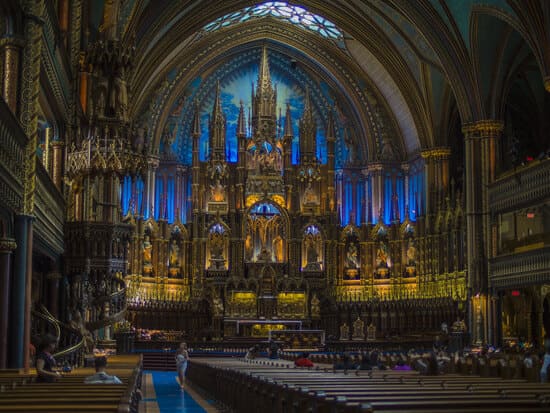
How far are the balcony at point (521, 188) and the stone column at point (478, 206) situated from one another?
0.62 metres

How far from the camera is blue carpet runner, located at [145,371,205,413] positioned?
17656 mm

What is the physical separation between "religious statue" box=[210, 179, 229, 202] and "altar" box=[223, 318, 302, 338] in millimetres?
6211

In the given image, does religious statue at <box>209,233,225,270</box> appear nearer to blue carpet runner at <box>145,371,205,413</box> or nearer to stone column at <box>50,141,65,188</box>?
blue carpet runner at <box>145,371,205,413</box>

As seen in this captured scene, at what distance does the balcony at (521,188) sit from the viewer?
3023cm

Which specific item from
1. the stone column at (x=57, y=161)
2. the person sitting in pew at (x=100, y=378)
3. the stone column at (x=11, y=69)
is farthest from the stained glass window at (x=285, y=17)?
the person sitting in pew at (x=100, y=378)

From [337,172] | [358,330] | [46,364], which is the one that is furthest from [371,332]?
[46,364]

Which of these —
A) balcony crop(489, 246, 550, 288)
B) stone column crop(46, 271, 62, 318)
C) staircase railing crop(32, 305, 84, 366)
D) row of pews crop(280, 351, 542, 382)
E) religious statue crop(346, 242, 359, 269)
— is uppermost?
religious statue crop(346, 242, 359, 269)

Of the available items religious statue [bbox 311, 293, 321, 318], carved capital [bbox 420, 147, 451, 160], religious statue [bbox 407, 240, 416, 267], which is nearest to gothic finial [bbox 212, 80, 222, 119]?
religious statue [bbox 311, 293, 321, 318]

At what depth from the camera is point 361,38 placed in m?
42.7

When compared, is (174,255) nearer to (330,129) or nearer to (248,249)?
(248,249)

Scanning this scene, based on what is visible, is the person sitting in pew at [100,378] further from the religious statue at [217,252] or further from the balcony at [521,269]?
the religious statue at [217,252]

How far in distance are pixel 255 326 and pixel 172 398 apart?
70.8 ft

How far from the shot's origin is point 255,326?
42000mm

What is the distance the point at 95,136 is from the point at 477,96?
2002cm
